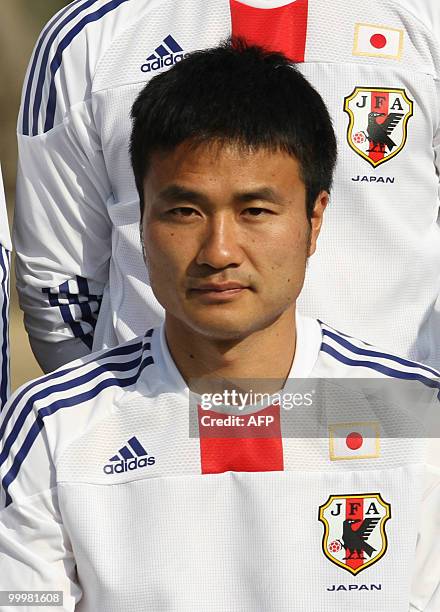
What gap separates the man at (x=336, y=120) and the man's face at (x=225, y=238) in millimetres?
623

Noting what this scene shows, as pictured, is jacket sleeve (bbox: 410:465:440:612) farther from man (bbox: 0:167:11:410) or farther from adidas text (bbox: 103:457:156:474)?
man (bbox: 0:167:11:410)

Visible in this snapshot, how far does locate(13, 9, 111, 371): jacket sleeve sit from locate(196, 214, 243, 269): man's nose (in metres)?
0.80

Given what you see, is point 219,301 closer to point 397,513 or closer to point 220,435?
point 220,435

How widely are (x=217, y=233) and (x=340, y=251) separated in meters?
0.77

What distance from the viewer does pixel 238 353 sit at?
2.71m

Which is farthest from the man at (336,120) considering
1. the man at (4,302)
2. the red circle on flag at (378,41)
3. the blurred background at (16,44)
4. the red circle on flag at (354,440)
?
the blurred background at (16,44)

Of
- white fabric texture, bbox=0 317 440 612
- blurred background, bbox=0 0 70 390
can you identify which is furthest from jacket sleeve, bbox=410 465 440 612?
blurred background, bbox=0 0 70 390

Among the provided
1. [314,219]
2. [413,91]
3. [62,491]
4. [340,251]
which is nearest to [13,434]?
[62,491]

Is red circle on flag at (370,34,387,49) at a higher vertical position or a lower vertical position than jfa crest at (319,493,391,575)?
higher

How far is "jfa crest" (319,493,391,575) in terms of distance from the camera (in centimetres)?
269

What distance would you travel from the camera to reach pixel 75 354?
3484 mm

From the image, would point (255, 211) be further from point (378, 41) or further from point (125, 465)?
point (378, 41)

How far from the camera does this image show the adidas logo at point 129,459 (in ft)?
8.79

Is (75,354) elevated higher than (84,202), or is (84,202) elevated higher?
(84,202)
